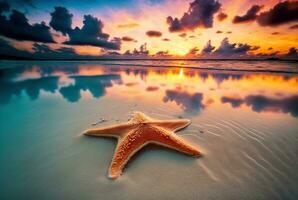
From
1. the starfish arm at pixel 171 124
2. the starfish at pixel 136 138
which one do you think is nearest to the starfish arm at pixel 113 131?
the starfish at pixel 136 138

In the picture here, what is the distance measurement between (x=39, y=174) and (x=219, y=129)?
126 inches

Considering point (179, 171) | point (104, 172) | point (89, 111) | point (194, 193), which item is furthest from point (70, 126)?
point (194, 193)

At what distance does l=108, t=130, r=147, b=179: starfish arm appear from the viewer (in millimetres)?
2302

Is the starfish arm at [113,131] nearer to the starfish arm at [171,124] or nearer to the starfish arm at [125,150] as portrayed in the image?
the starfish arm at [125,150]

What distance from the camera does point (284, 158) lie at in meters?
2.61

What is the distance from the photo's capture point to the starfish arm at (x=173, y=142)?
2667 mm

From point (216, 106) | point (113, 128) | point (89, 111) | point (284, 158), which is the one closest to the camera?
point (284, 158)

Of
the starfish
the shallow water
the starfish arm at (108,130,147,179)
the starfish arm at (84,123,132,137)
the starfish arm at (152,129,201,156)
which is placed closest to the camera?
the shallow water

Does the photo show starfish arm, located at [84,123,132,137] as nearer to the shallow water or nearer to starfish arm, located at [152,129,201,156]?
the shallow water

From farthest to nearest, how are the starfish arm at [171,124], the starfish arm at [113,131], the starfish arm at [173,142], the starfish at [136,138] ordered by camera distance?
the starfish arm at [171,124]
the starfish arm at [113,131]
the starfish arm at [173,142]
the starfish at [136,138]

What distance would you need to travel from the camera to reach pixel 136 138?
2.76 metres

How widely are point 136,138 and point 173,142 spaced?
1.90ft

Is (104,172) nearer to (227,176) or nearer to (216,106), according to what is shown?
(227,176)

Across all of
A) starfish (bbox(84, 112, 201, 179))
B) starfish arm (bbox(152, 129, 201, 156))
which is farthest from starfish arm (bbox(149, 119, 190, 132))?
starfish arm (bbox(152, 129, 201, 156))
